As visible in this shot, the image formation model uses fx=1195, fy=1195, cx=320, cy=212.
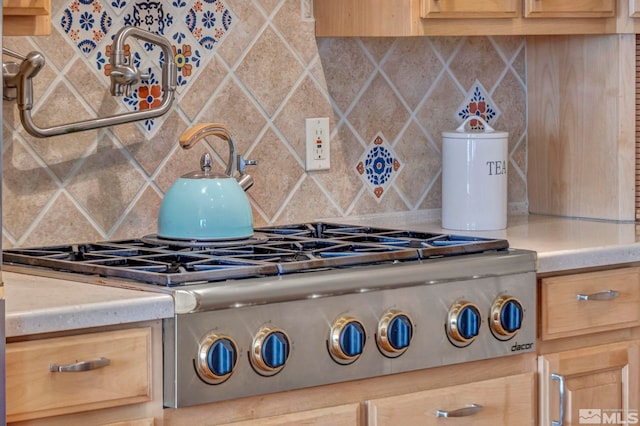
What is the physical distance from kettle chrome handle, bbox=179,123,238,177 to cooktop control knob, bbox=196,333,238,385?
66 centimetres

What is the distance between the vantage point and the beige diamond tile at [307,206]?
282 centimetres

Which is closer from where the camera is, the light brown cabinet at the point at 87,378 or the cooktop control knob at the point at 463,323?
the light brown cabinet at the point at 87,378

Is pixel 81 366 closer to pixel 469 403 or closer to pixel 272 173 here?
pixel 469 403

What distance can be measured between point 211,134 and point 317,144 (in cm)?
37

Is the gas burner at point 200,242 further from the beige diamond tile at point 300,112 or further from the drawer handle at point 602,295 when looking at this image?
the drawer handle at point 602,295

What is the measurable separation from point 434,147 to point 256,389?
124 cm

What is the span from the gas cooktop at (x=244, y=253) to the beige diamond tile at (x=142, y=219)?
0.27 ft

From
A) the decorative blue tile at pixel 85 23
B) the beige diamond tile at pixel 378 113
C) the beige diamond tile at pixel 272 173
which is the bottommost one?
the beige diamond tile at pixel 272 173

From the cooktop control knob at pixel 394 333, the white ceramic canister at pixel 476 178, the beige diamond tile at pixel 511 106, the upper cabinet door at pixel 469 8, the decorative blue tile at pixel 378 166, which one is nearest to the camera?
the cooktop control knob at pixel 394 333

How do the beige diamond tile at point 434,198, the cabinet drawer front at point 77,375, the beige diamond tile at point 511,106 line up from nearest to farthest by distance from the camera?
the cabinet drawer front at point 77,375 < the beige diamond tile at point 434,198 < the beige diamond tile at point 511,106

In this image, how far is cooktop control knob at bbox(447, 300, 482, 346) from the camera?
2244 millimetres

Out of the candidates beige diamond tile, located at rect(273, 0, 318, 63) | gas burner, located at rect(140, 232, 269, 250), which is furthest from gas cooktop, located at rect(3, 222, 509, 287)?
beige diamond tile, located at rect(273, 0, 318, 63)

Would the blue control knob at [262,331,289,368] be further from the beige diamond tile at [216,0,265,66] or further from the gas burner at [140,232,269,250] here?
the beige diamond tile at [216,0,265,66]

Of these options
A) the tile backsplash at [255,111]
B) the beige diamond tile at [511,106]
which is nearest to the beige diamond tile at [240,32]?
the tile backsplash at [255,111]
